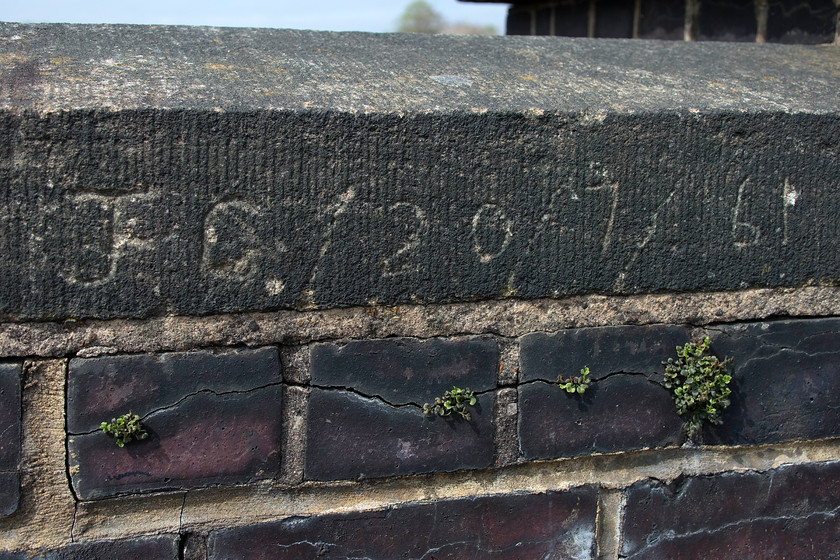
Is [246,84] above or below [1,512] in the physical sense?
above

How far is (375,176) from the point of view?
107 cm

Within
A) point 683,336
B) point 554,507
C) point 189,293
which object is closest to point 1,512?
point 189,293

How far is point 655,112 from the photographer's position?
116 cm

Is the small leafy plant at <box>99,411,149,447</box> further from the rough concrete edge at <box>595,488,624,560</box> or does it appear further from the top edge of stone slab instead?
the rough concrete edge at <box>595,488,624,560</box>

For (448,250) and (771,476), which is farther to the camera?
(771,476)

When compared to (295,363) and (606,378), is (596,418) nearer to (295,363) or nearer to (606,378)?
(606,378)

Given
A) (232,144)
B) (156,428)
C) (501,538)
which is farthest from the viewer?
(501,538)

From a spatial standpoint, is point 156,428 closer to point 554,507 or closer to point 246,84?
point 246,84

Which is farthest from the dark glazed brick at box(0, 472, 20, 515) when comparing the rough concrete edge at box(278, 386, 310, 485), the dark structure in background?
the dark structure in background

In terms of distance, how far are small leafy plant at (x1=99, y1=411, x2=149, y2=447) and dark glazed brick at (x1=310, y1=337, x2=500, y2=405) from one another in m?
0.29

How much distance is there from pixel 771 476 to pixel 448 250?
0.83 metres

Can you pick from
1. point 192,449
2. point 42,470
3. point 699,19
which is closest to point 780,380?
point 192,449

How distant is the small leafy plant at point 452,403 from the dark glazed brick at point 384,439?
0.05 feet

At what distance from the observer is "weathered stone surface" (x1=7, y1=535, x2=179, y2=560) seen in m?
1.11
